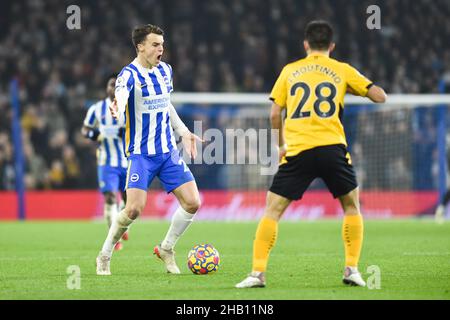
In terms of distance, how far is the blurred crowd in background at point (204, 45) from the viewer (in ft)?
77.7

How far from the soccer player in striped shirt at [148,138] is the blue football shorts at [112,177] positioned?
13.6ft

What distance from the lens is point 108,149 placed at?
12.9 m

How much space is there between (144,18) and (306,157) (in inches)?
780

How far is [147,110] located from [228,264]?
6.95 ft

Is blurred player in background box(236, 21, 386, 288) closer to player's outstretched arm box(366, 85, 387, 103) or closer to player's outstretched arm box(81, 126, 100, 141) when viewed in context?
player's outstretched arm box(366, 85, 387, 103)

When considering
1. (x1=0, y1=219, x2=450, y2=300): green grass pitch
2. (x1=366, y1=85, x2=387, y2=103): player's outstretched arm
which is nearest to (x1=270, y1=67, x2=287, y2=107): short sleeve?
(x1=366, y1=85, x2=387, y2=103): player's outstretched arm

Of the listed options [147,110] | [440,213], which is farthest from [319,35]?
[440,213]

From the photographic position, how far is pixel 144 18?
26.4 m

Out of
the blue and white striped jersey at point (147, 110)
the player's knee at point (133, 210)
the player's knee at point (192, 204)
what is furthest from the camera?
the player's knee at point (192, 204)

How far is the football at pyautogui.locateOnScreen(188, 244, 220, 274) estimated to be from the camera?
8656 millimetres

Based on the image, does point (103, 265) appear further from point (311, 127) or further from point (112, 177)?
point (112, 177)

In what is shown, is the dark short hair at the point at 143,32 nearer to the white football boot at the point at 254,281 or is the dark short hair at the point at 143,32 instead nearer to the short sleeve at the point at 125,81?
the short sleeve at the point at 125,81

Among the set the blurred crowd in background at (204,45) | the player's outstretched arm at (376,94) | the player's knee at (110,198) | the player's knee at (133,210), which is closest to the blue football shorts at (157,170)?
the player's knee at (133,210)
